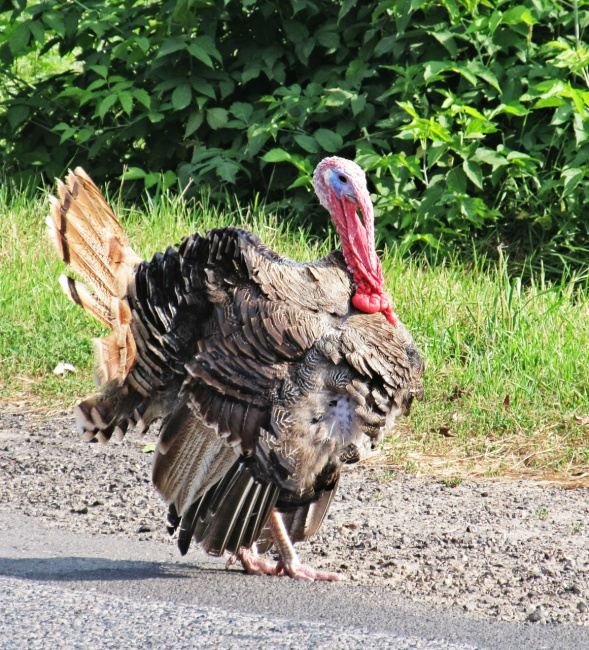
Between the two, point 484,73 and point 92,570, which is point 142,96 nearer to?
point 484,73

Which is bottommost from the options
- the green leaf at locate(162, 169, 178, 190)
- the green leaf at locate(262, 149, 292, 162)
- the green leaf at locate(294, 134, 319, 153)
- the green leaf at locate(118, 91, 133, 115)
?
the green leaf at locate(162, 169, 178, 190)

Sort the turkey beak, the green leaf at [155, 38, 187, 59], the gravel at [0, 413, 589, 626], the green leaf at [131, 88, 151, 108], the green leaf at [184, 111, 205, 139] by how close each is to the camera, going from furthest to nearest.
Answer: the green leaf at [184, 111, 205, 139], the green leaf at [131, 88, 151, 108], the green leaf at [155, 38, 187, 59], the turkey beak, the gravel at [0, 413, 589, 626]

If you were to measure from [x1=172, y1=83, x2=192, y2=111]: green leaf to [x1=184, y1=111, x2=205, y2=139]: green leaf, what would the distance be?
20cm

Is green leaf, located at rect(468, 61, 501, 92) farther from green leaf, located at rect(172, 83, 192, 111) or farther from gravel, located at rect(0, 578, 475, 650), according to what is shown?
gravel, located at rect(0, 578, 475, 650)

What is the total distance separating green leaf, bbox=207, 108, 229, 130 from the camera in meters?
7.27

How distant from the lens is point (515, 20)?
644 cm

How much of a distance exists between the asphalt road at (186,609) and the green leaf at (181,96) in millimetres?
4062

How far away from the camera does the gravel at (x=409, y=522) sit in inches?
135

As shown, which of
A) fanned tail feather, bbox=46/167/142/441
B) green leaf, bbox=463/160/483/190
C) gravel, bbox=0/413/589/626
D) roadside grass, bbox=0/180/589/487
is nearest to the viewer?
gravel, bbox=0/413/589/626

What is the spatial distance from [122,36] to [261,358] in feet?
16.0

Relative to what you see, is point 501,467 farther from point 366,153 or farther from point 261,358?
point 366,153

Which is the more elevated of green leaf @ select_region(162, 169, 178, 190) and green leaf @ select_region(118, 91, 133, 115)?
green leaf @ select_region(118, 91, 133, 115)

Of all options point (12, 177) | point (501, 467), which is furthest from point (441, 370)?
point (12, 177)

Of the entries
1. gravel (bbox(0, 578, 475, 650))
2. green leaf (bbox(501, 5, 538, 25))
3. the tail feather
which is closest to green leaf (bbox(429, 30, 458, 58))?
green leaf (bbox(501, 5, 538, 25))
